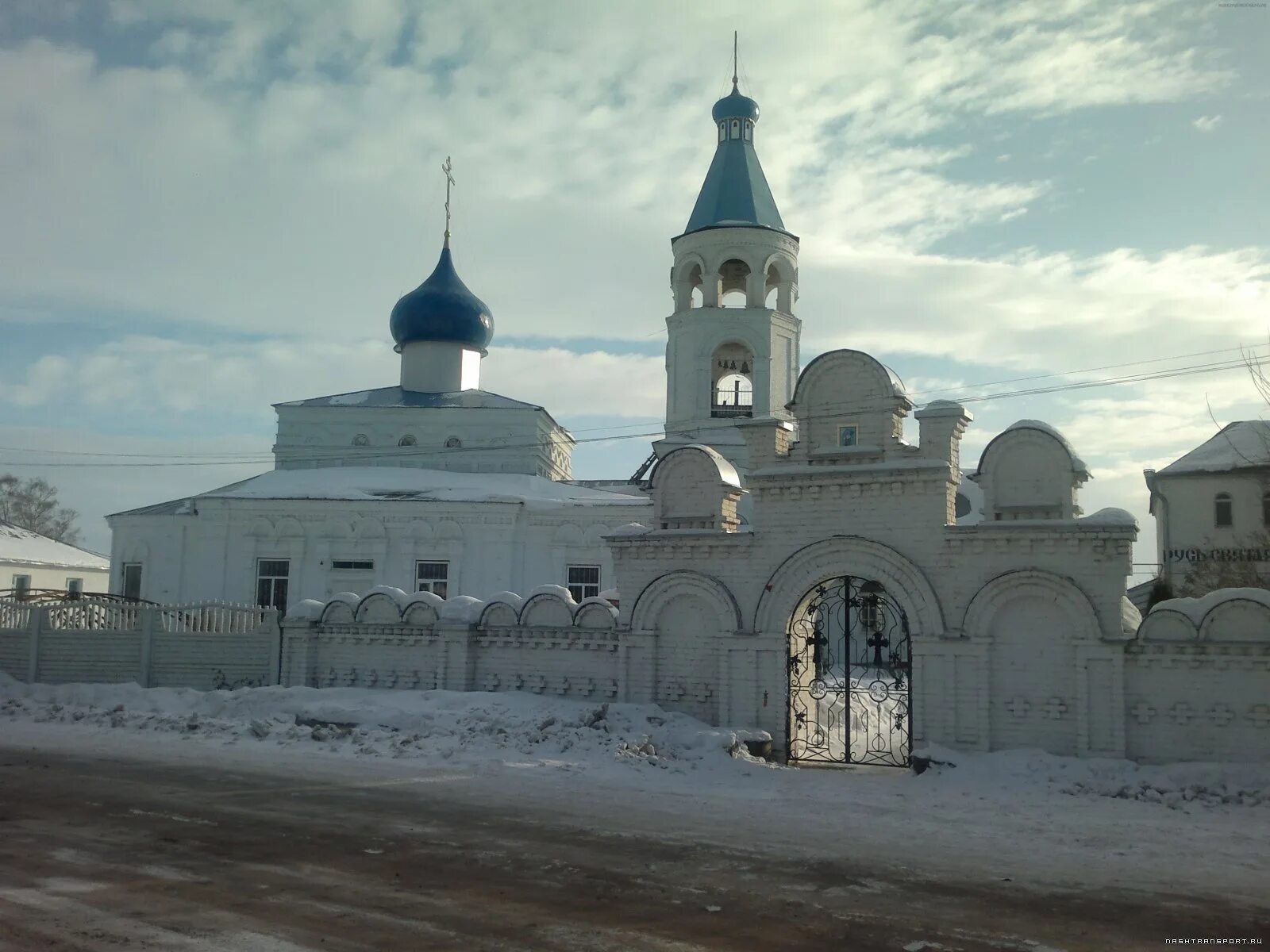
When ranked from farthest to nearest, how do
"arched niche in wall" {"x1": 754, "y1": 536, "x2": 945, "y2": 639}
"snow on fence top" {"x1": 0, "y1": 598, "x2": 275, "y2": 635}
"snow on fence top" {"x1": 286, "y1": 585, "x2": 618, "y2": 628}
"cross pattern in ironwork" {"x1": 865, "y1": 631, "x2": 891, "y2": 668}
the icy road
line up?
1. "snow on fence top" {"x1": 0, "y1": 598, "x2": 275, "y2": 635}
2. "snow on fence top" {"x1": 286, "y1": 585, "x2": 618, "y2": 628}
3. "cross pattern in ironwork" {"x1": 865, "y1": 631, "x2": 891, "y2": 668}
4. "arched niche in wall" {"x1": 754, "y1": 536, "x2": 945, "y2": 639}
5. the icy road

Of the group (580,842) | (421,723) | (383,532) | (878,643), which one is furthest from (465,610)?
(383,532)

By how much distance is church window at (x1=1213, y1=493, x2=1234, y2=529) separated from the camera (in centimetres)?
3020

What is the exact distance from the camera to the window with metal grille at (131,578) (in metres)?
29.0

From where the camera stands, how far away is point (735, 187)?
27.7m

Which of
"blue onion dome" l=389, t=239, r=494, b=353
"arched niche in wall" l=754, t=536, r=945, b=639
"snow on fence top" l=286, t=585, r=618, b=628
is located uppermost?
"blue onion dome" l=389, t=239, r=494, b=353

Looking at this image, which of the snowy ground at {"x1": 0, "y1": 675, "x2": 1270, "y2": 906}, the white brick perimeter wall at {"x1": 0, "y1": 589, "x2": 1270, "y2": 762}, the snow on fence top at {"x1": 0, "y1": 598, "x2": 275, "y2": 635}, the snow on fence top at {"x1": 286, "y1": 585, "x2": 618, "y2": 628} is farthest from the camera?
the snow on fence top at {"x1": 0, "y1": 598, "x2": 275, "y2": 635}

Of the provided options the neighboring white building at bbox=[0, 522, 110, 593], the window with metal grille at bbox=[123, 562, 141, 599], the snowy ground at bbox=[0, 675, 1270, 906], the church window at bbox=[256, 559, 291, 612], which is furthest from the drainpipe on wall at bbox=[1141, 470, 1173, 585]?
the neighboring white building at bbox=[0, 522, 110, 593]

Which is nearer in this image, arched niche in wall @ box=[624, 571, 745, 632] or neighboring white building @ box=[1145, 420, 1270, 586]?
arched niche in wall @ box=[624, 571, 745, 632]

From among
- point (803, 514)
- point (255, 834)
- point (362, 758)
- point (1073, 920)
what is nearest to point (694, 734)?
point (803, 514)

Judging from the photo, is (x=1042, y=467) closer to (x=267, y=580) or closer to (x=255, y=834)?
(x=255, y=834)

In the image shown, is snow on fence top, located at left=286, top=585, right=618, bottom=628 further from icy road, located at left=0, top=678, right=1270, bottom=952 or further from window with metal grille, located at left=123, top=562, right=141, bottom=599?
window with metal grille, located at left=123, top=562, right=141, bottom=599

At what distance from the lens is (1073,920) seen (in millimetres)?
6488

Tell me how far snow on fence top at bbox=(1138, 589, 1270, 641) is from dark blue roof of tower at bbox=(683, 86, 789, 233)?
1703 centimetres

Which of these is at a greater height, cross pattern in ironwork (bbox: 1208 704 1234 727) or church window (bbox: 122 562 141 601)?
church window (bbox: 122 562 141 601)
